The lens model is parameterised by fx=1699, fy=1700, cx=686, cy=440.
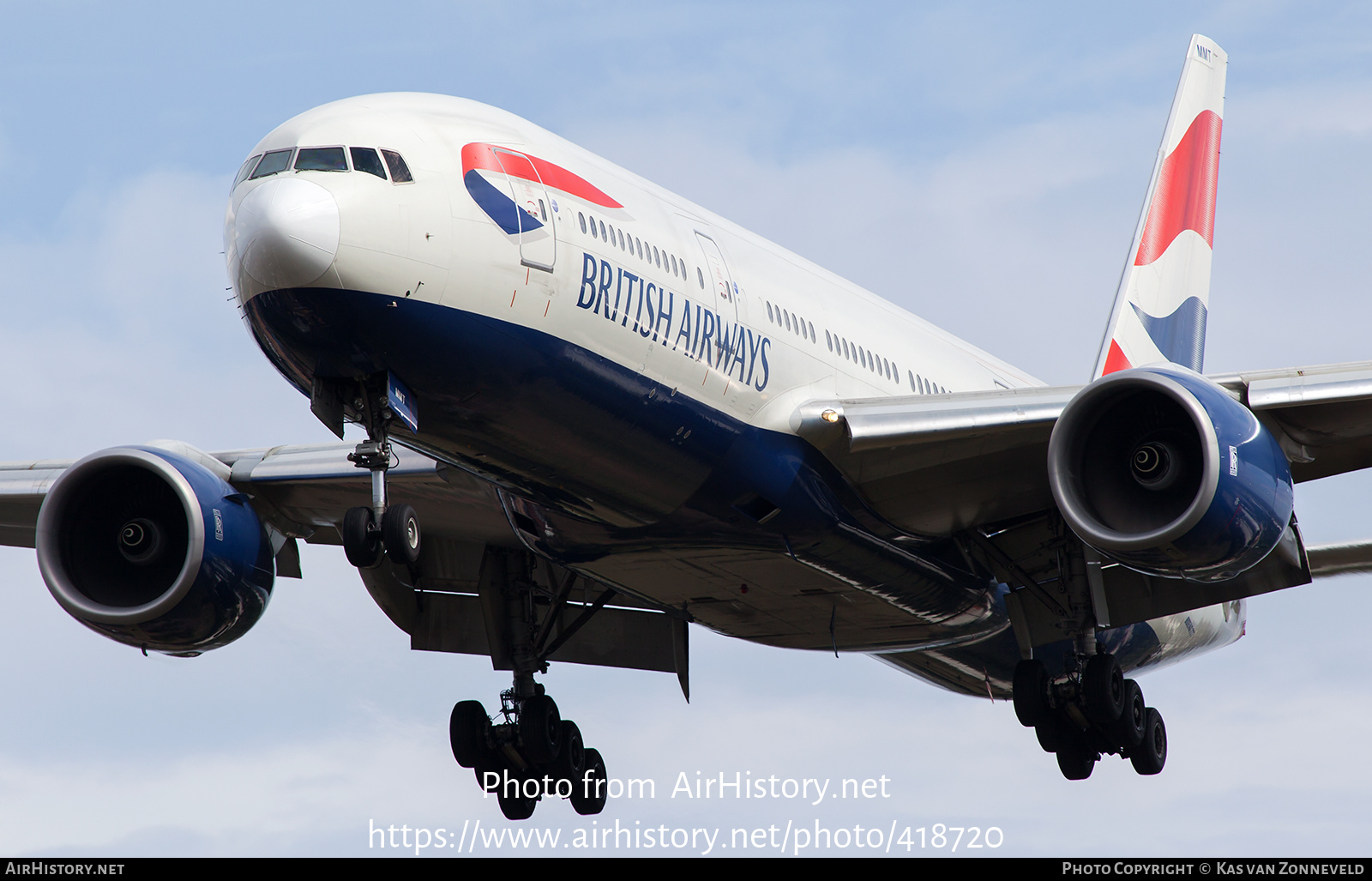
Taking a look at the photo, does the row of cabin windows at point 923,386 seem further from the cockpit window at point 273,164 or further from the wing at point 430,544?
the cockpit window at point 273,164

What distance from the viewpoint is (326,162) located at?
47.4ft

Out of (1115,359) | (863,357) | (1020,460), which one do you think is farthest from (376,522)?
(1115,359)

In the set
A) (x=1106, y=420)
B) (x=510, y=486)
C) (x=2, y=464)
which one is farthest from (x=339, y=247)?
(x=2, y=464)

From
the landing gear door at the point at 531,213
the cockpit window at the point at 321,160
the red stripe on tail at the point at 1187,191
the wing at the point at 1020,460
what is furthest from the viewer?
the red stripe on tail at the point at 1187,191

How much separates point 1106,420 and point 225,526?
1006 cm

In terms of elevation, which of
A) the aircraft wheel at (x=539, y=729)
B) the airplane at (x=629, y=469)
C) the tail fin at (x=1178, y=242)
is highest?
the tail fin at (x=1178, y=242)

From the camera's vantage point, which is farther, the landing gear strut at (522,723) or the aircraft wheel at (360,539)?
the landing gear strut at (522,723)

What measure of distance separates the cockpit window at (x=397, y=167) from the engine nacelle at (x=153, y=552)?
21.6ft

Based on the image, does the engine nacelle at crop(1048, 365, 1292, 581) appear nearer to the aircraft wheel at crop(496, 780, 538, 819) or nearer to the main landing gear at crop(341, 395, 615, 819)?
the main landing gear at crop(341, 395, 615, 819)

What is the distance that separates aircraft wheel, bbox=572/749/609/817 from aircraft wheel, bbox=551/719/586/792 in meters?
0.09

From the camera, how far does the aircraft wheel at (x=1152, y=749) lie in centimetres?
2120

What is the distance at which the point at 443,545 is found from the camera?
2208 centimetres

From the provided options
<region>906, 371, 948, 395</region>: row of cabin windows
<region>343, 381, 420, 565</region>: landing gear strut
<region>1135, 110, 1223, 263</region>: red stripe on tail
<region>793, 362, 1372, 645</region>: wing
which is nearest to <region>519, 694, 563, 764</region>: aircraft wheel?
<region>793, 362, 1372, 645</region>: wing

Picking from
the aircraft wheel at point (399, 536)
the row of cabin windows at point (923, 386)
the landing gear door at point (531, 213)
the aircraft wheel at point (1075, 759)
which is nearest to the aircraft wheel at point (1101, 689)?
the aircraft wheel at point (1075, 759)
